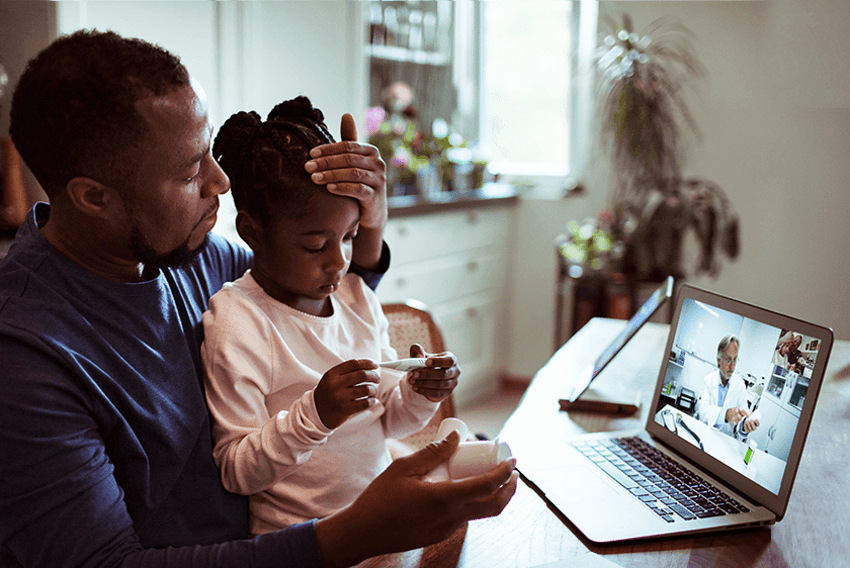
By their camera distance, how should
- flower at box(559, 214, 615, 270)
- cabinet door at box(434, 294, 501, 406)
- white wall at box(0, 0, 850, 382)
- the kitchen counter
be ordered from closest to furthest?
the kitchen counter, white wall at box(0, 0, 850, 382), flower at box(559, 214, 615, 270), cabinet door at box(434, 294, 501, 406)

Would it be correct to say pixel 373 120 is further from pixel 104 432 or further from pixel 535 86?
pixel 104 432

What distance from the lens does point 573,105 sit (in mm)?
3963

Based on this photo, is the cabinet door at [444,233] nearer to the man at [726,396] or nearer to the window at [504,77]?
the window at [504,77]

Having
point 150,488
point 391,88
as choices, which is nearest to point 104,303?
point 150,488

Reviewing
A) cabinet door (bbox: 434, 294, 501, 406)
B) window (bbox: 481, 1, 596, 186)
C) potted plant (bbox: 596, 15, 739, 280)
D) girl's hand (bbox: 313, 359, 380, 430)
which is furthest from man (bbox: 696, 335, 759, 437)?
window (bbox: 481, 1, 596, 186)

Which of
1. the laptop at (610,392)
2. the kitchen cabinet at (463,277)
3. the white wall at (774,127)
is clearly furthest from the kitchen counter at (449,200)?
the laptop at (610,392)

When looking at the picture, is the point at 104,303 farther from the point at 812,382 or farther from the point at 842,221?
the point at 842,221

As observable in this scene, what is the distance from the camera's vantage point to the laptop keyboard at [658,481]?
946 millimetres

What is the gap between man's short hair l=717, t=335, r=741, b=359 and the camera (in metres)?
1.01

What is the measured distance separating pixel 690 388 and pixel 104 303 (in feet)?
2.74

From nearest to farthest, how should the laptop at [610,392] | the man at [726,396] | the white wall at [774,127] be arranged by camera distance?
the man at [726,396] → the laptop at [610,392] → the white wall at [774,127]

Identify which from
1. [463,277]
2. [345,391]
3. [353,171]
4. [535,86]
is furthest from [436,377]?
[535,86]

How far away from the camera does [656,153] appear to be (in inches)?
135

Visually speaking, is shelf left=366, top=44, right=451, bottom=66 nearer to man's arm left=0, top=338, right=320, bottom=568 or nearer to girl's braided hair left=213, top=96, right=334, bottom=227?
girl's braided hair left=213, top=96, right=334, bottom=227
